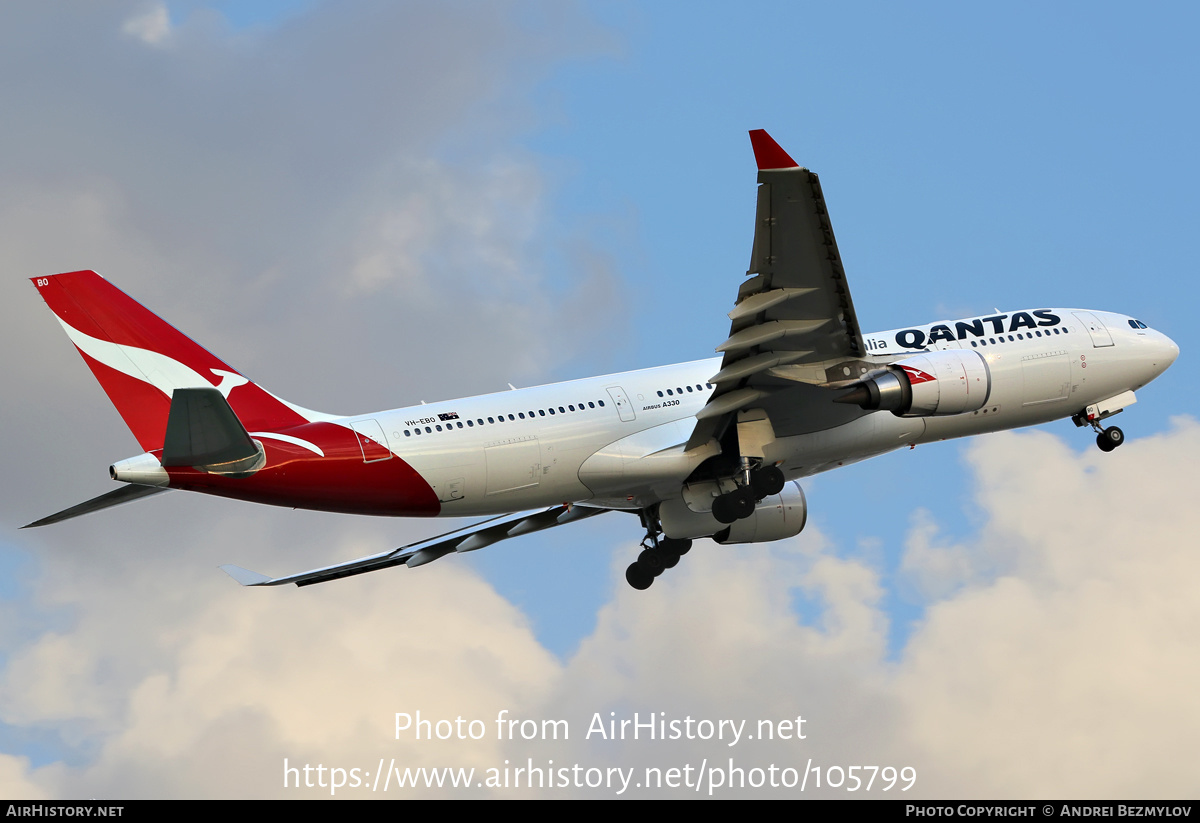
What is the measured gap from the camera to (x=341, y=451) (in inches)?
1213

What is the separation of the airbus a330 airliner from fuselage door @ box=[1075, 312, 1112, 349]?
62 millimetres

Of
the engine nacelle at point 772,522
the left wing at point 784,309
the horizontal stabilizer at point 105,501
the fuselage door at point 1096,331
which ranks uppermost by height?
the fuselage door at point 1096,331

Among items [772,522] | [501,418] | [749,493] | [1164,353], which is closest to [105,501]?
[501,418]

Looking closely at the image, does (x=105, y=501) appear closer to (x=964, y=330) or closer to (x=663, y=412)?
(x=663, y=412)

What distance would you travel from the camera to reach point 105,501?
29438 mm

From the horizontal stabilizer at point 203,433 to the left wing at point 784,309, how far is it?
32.7ft

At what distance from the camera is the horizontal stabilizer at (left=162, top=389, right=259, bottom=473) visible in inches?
1068

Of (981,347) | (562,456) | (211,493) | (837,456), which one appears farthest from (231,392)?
(981,347)

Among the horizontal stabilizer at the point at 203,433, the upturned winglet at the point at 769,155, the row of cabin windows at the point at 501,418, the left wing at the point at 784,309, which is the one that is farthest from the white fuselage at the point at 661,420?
the upturned winglet at the point at 769,155

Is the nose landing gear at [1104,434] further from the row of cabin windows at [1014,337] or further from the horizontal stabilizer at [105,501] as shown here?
the horizontal stabilizer at [105,501]

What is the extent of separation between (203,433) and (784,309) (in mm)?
11824

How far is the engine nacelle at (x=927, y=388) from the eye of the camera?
3231 centimetres


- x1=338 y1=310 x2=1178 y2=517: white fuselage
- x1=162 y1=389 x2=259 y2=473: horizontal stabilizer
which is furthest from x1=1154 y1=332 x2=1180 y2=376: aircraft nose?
x1=162 y1=389 x2=259 y2=473: horizontal stabilizer
